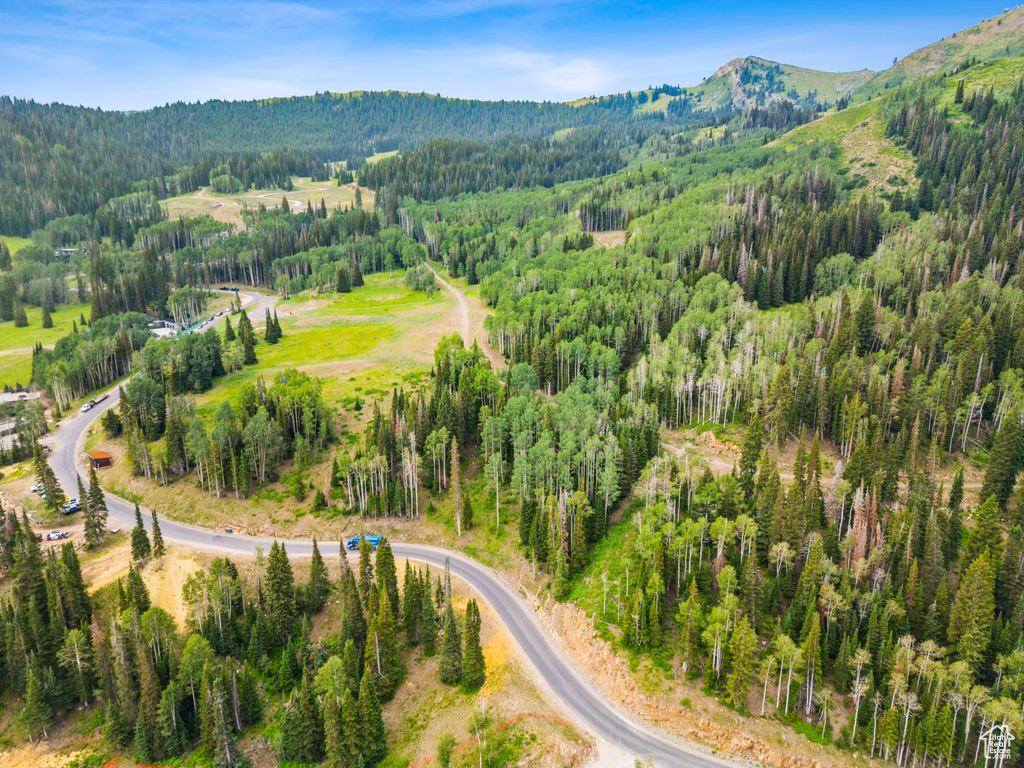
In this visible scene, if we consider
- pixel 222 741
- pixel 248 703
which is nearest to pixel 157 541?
pixel 248 703

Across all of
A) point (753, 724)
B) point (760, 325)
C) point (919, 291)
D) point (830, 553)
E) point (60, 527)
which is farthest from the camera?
point (919, 291)

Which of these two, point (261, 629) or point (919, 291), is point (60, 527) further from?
point (919, 291)

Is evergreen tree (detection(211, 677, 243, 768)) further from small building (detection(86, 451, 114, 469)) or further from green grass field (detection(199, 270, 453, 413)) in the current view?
green grass field (detection(199, 270, 453, 413))

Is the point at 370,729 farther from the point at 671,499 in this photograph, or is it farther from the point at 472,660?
the point at 671,499

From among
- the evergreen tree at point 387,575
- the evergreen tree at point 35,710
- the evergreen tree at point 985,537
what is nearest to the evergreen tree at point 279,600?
the evergreen tree at point 387,575

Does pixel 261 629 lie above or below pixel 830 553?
below

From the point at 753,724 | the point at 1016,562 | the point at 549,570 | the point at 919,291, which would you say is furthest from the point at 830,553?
the point at 919,291
